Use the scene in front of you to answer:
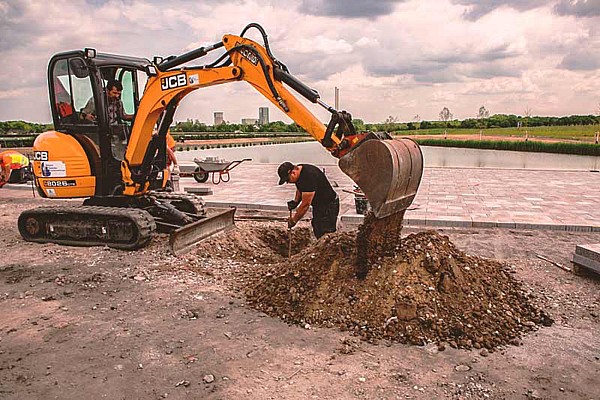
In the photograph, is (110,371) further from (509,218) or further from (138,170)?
(509,218)

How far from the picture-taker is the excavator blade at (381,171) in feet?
15.4

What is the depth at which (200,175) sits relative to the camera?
14.3m

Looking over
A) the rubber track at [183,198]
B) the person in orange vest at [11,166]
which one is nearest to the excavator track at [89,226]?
the rubber track at [183,198]

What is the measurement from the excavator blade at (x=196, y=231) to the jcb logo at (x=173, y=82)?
1.95 m

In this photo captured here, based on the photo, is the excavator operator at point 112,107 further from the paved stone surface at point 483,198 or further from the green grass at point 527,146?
the green grass at point 527,146

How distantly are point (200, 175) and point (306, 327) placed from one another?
33.5 feet

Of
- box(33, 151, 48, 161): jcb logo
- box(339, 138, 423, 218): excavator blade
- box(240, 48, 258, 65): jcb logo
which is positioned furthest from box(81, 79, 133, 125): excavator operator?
box(339, 138, 423, 218): excavator blade

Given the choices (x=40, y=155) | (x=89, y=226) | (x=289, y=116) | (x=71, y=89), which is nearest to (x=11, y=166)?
(x=40, y=155)

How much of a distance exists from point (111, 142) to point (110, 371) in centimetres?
446

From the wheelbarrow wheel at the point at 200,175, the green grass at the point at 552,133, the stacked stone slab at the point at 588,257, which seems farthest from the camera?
the green grass at the point at 552,133

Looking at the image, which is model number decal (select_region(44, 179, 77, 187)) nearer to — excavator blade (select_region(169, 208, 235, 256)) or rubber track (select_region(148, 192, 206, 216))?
rubber track (select_region(148, 192, 206, 216))

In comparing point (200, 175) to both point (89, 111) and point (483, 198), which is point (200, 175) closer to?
point (89, 111)

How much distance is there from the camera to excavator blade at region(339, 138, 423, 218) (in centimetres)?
470

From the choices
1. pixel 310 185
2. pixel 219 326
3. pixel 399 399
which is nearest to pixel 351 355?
pixel 399 399
